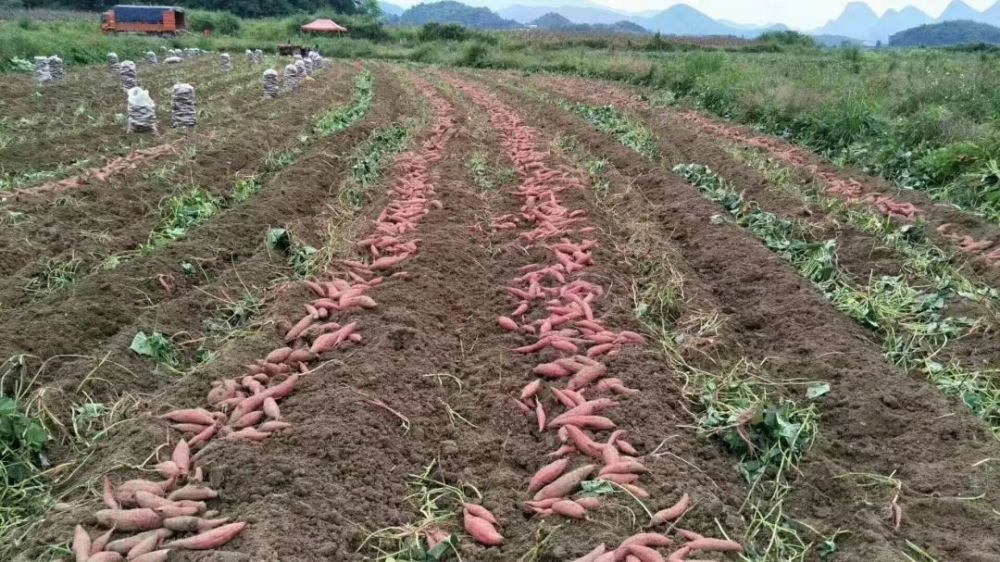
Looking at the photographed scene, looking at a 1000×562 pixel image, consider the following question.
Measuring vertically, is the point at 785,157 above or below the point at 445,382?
above

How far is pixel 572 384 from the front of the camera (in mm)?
3934

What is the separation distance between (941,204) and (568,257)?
475 centimetres

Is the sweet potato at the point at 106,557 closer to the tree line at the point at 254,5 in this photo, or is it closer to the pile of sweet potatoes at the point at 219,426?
the pile of sweet potatoes at the point at 219,426

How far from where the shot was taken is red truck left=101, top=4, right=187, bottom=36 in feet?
142

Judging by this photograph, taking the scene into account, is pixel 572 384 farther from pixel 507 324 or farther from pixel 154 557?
pixel 154 557

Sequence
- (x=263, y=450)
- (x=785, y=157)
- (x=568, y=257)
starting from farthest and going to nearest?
(x=785, y=157) < (x=568, y=257) < (x=263, y=450)

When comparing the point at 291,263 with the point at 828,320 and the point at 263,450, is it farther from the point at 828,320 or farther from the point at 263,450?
the point at 828,320

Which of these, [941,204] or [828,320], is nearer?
[828,320]

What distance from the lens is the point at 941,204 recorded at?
760cm

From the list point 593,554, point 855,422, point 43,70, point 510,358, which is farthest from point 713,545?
point 43,70

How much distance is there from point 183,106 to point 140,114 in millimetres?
660

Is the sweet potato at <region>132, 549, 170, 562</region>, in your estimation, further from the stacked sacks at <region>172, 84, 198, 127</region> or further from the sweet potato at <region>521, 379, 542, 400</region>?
the stacked sacks at <region>172, 84, 198, 127</region>

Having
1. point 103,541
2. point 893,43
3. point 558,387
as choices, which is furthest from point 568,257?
point 893,43

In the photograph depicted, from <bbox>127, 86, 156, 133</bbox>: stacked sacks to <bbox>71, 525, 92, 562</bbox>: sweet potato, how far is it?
388 inches
